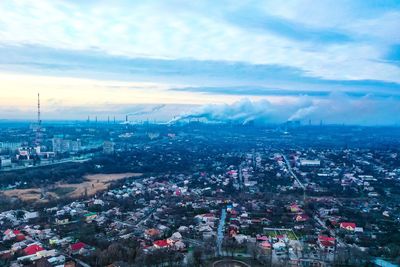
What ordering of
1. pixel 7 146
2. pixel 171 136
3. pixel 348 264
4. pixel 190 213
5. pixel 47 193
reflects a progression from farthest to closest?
pixel 171 136 < pixel 7 146 < pixel 47 193 < pixel 190 213 < pixel 348 264

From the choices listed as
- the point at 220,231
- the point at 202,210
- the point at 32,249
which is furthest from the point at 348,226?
the point at 32,249

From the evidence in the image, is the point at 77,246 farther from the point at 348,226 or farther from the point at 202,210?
the point at 348,226

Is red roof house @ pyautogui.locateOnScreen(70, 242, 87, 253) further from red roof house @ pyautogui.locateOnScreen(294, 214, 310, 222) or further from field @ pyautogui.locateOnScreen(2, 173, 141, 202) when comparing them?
red roof house @ pyautogui.locateOnScreen(294, 214, 310, 222)

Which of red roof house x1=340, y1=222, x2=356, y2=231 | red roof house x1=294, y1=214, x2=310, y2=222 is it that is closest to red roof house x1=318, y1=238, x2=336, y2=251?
red roof house x1=340, y1=222, x2=356, y2=231

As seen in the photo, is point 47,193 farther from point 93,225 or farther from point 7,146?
point 7,146

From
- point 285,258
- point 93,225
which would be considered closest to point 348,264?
point 285,258

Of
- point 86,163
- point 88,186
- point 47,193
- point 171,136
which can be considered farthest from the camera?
point 171,136

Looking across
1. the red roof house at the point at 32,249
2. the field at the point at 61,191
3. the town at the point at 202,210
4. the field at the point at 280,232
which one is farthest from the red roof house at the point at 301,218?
the field at the point at 61,191
